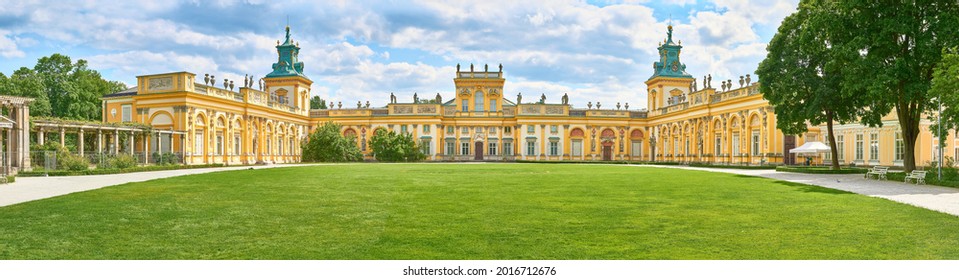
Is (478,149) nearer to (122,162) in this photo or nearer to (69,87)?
(69,87)

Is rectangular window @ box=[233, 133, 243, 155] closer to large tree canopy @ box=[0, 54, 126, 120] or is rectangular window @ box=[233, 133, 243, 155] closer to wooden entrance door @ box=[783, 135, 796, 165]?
large tree canopy @ box=[0, 54, 126, 120]

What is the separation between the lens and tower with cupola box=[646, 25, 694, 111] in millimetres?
67125

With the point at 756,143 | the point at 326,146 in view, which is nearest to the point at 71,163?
the point at 326,146

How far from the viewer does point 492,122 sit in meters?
68.5

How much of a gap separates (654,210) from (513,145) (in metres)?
57.3

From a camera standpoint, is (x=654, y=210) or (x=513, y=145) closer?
(x=654, y=210)

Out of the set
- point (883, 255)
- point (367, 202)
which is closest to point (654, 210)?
point (883, 255)

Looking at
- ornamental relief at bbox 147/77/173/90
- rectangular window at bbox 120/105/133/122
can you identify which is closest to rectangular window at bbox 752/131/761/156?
ornamental relief at bbox 147/77/173/90

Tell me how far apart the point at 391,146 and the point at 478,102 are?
A: 12.2 meters

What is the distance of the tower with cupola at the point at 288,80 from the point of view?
63969mm

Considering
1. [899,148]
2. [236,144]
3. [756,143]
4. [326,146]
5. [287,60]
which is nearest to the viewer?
[899,148]

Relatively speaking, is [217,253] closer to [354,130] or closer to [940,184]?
[940,184]

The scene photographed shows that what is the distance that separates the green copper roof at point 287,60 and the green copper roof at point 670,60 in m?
37.2

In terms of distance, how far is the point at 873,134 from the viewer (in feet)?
143
